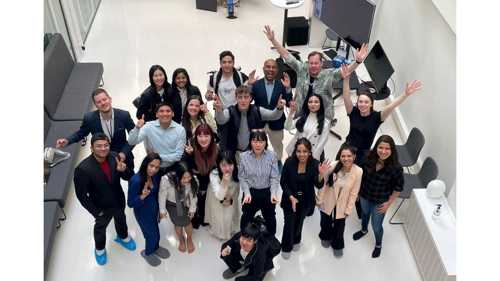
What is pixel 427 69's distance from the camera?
598cm

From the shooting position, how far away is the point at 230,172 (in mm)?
4438

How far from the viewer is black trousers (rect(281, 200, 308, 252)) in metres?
4.71

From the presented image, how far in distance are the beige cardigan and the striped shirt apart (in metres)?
0.49

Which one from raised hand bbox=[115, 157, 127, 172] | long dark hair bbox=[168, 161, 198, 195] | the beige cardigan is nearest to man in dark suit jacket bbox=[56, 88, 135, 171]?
raised hand bbox=[115, 157, 127, 172]

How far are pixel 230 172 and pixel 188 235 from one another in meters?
1.05

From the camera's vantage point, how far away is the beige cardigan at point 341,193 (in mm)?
4477

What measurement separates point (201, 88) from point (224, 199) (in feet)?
11.0

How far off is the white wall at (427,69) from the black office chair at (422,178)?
250mm

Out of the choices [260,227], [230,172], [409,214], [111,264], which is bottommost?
[111,264]

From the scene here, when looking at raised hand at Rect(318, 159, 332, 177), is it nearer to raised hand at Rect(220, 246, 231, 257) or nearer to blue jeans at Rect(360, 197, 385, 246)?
blue jeans at Rect(360, 197, 385, 246)

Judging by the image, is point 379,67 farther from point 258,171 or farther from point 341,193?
point 258,171

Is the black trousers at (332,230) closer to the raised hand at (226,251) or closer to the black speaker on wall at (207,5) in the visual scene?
the raised hand at (226,251)

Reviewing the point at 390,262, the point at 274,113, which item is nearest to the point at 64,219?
the point at 274,113

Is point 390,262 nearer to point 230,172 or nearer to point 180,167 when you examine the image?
point 230,172
